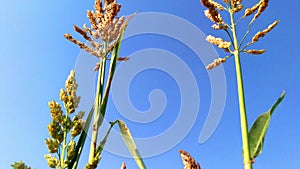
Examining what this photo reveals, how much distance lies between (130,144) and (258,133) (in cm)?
66

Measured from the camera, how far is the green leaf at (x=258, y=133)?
1.64m

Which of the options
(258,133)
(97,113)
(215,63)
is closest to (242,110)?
(258,133)

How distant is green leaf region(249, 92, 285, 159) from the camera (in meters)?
1.64

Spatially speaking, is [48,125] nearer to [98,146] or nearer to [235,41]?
[98,146]

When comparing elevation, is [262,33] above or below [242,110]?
above

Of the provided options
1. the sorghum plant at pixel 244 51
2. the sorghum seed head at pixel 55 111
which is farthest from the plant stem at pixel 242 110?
the sorghum seed head at pixel 55 111

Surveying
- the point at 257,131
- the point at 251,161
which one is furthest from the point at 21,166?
the point at 257,131

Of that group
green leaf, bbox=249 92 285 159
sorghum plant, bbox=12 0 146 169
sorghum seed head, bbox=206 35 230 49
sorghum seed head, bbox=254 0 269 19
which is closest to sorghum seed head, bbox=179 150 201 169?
sorghum plant, bbox=12 0 146 169

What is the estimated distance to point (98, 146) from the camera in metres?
1.54

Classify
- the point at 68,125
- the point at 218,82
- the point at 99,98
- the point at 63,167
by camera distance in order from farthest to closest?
the point at 218,82, the point at 99,98, the point at 68,125, the point at 63,167

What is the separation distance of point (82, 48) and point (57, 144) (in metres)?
1.00

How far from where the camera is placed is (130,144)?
172cm

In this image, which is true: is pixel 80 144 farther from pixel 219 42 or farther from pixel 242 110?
pixel 219 42

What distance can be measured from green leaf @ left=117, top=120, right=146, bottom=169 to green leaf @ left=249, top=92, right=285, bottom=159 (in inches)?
21.8
